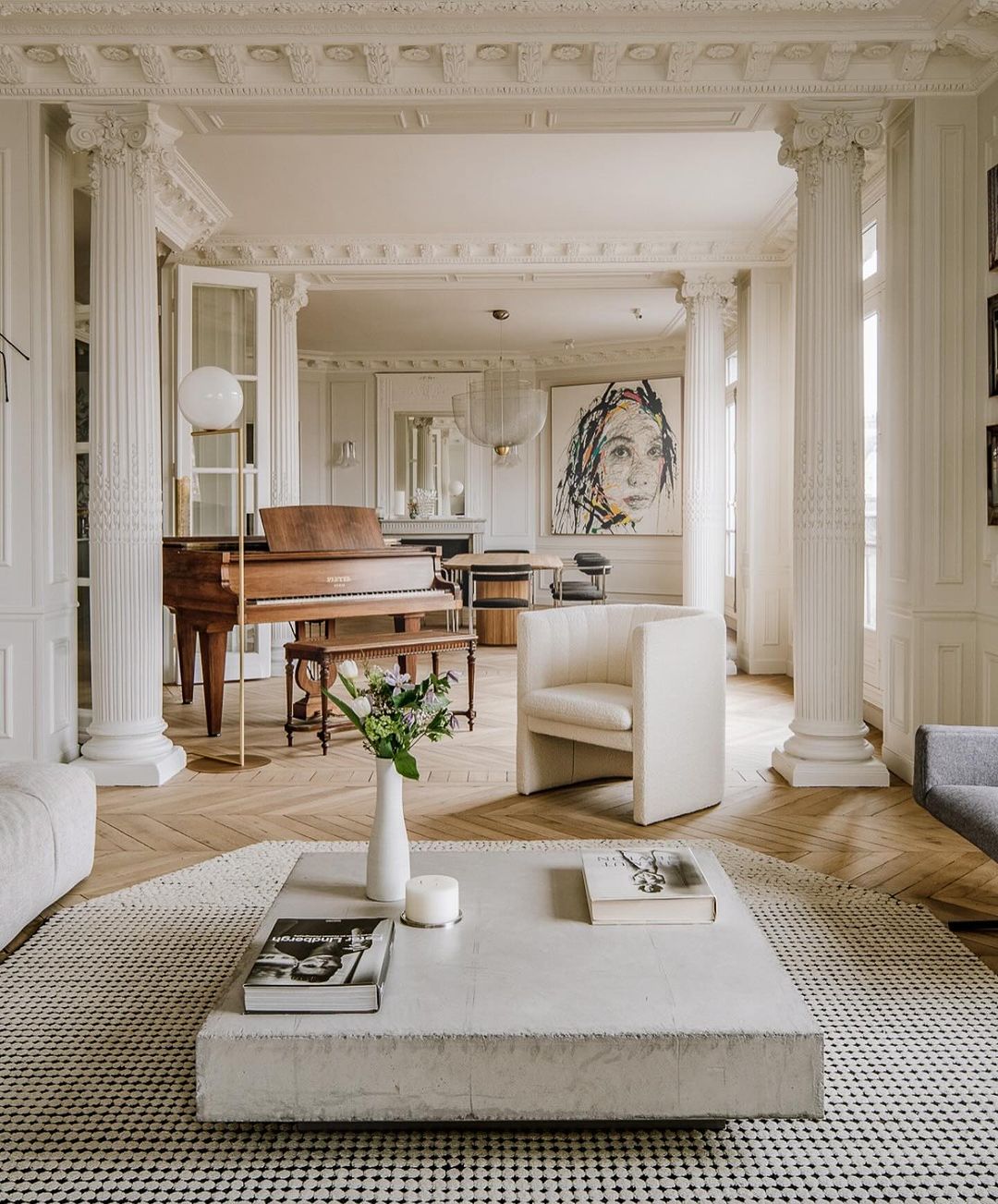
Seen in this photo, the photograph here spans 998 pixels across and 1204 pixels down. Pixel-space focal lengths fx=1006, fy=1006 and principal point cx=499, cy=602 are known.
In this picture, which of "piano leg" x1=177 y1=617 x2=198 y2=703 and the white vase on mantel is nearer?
the white vase on mantel

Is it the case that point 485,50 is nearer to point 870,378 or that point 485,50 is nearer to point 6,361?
point 6,361

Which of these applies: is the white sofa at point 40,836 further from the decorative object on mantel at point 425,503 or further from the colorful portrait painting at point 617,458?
the colorful portrait painting at point 617,458

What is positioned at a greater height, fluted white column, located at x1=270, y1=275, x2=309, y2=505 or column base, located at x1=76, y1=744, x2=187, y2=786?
fluted white column, located at x1=270, y1=275, x2=309, y2=505

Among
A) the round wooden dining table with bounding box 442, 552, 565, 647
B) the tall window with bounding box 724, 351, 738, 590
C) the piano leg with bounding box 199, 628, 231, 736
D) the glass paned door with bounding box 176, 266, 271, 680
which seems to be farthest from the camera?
the tall window with bounding box 724, 351, 738, 590

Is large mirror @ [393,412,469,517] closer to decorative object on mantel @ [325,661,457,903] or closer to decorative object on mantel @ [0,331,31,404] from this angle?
decorative object on mantel @ [0,331,31,404]

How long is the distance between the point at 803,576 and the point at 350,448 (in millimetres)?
8308

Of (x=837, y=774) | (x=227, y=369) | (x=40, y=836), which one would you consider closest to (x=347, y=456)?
(x=227, y=369)

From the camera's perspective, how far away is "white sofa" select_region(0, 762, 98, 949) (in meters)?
2.48

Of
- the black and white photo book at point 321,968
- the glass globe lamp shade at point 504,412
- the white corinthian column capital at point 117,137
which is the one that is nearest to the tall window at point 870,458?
the glass globe lamp shade at point 504,412

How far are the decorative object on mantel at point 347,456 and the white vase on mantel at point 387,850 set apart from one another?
10.0 m

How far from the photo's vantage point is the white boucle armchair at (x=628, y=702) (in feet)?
12.0

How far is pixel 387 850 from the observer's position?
208 cm

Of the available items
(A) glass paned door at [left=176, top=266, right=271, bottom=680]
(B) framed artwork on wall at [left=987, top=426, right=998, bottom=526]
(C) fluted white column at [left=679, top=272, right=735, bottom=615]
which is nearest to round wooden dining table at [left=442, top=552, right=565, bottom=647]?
(C) fluted white column at [left=679, top=272, right=735, bottom=615]

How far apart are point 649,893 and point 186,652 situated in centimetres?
418
